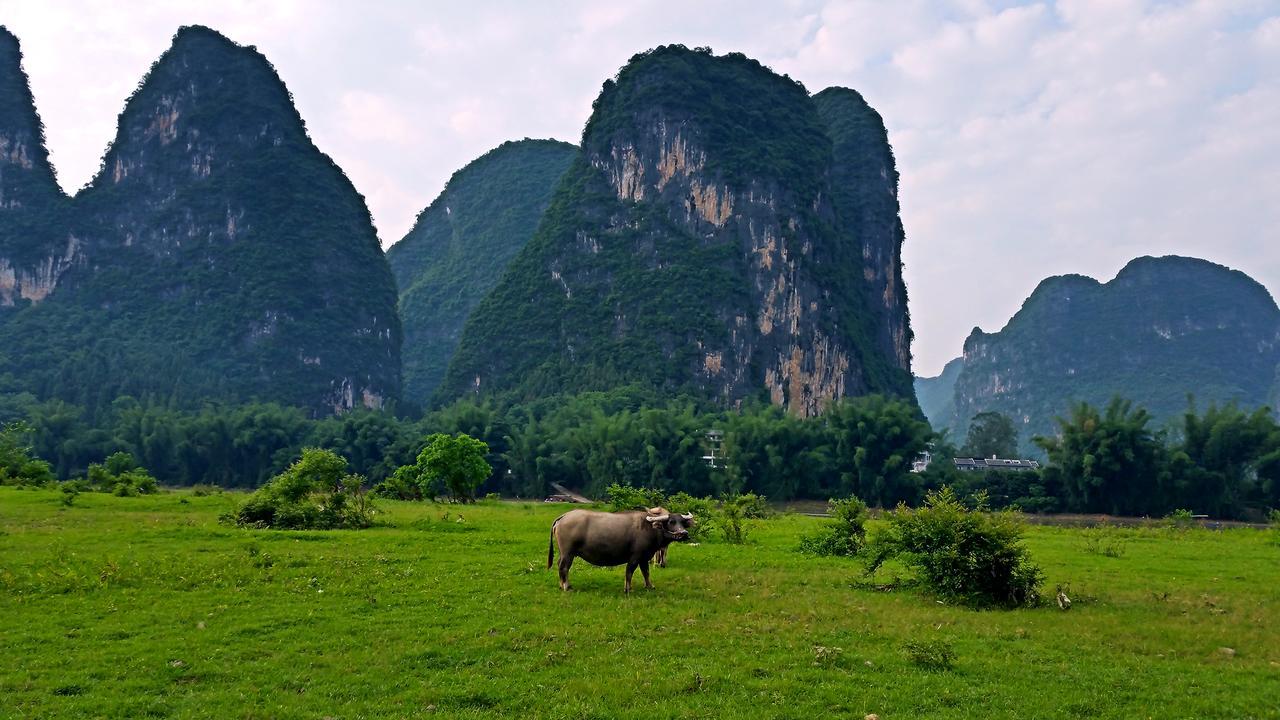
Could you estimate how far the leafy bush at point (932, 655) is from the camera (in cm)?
872

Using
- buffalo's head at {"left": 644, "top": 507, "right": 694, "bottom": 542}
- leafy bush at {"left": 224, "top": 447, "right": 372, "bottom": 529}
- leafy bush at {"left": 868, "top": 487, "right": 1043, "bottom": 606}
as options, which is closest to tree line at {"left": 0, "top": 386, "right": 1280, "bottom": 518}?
leafy bush at {"left": 224, "top": 447, "right": 372, "bottom": 529}

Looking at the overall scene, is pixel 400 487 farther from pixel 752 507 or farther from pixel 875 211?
pixel 875 211

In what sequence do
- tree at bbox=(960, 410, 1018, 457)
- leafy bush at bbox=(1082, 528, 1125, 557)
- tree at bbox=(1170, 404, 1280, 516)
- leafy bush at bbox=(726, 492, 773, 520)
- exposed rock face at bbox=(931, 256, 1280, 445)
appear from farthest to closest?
1. exposed rock face at bbox=(931, 256, 1280, 445)
2. tree at bbox=(960, 410, 1018, 457)
3. tree at bbox=(1170, 404, 1280, 516)
4. leafy bush at bbox=(726, 492, 773, 520)
5. leafy bush at bbox=(1082, 528, 1125, 557)

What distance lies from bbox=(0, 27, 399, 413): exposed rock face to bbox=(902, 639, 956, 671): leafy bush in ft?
359

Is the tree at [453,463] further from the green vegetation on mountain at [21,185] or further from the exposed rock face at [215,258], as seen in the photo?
the green vegetation on mountain at [21,185]

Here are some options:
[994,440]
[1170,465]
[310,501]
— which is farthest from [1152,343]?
[310,501]

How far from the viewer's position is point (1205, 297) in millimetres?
183000

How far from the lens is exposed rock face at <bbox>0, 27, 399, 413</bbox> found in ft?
372

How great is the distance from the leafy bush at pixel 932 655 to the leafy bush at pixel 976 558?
358 centimetres

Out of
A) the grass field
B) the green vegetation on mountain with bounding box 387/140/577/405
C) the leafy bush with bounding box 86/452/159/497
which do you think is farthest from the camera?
the green vegetation on mountain with bounding box 387/140/577/405

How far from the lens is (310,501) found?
2256 centimetres

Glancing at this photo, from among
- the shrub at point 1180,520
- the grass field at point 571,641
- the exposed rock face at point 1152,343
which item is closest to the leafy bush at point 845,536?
the grass field at point 571,641

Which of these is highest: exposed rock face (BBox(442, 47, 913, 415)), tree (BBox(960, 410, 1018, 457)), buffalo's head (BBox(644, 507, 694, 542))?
exposed rock face (BBox(442, 47, 913, 415))

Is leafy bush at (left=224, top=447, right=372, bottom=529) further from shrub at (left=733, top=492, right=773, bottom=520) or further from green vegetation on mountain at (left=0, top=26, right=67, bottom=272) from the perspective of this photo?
green vegetation on mountain at (left=0, top=26, right=67, bottom=272)
